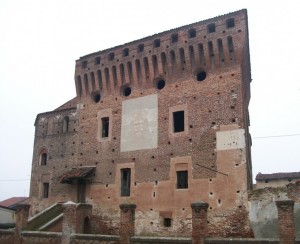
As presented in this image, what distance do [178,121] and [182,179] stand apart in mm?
3393

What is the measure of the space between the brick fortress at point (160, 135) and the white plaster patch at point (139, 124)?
63 millimetres

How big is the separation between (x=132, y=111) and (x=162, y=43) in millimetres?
4542

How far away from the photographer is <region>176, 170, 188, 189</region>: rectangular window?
66.3 feet

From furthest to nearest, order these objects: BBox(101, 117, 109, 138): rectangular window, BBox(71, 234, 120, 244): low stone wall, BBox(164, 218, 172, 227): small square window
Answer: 1. BBox(101, 117, 109, 138): rectangular window
2. BBox(164, 218, 172, 227): small square window
3. BBox(71, 234, 120, 244): low stone wall

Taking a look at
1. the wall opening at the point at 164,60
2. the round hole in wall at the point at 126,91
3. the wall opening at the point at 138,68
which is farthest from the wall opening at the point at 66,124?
the wall opening at the point at 164,60

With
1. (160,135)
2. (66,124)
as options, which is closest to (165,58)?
(160,135)

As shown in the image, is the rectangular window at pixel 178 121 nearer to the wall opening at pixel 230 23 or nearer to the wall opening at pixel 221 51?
the wall opening at pixel 221 51

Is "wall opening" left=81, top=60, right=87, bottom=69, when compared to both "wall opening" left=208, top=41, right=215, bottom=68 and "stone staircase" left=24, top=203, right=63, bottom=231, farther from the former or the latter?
"stone staircase" left=24, top=203, right=63, bottom=231

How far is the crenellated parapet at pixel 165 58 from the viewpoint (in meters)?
20.6

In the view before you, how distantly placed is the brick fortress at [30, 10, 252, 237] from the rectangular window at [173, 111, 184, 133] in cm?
6

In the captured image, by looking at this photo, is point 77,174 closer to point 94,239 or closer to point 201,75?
point 94,239

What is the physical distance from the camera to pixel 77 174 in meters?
23.2

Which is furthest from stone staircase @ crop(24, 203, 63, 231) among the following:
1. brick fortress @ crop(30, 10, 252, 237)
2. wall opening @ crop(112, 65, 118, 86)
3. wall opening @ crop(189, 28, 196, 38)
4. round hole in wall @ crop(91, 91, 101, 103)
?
wall opening @ crop(189, 28, 196, 38)

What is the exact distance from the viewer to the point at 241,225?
1786 cm
